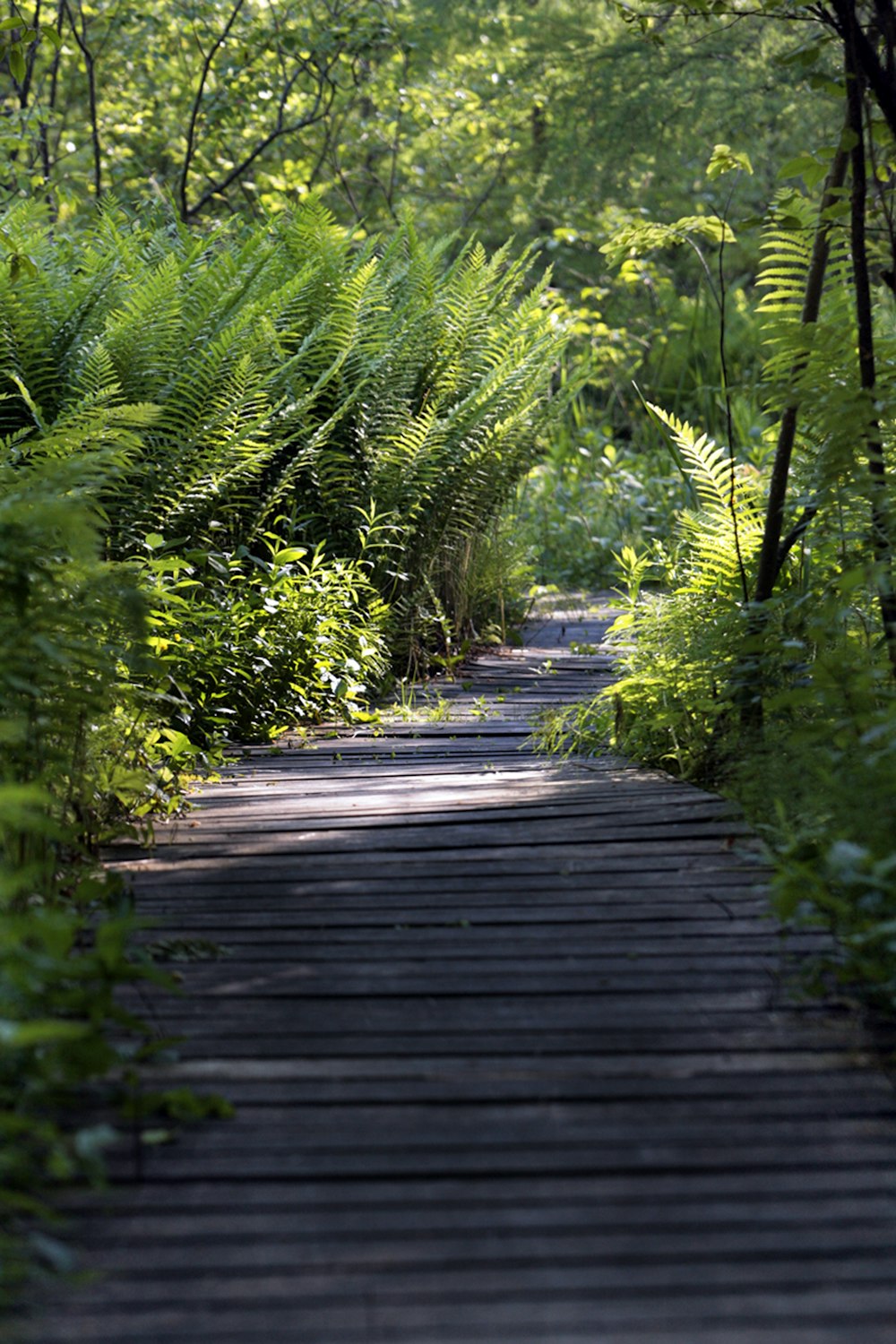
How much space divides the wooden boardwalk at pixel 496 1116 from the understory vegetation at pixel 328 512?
0.13 metres

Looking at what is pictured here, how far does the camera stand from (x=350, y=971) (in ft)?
8.09

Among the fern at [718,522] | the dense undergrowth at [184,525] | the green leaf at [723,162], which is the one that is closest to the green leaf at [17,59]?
the dense undergrowth at [184,525]

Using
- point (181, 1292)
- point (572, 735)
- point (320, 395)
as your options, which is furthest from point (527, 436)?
point (181, 1292)

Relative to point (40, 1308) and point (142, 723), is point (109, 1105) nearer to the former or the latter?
point (40, 1308)

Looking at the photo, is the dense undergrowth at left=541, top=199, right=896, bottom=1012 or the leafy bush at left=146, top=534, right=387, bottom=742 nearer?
the dense undergrowth at left=541, top=199, right=896, bottom=1012

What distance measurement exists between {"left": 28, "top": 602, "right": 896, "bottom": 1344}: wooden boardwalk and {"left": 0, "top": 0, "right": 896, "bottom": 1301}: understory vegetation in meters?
0.13

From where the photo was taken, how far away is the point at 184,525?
5016mm

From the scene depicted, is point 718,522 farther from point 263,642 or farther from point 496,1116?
point 496,1116

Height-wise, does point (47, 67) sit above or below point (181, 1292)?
above

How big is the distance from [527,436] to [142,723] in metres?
3.80

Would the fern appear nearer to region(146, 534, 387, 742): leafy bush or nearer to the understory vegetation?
the understory vegetation

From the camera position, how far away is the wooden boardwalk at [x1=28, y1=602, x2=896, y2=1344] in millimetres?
1562

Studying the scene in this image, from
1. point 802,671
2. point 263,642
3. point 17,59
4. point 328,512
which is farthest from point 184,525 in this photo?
point 802,671

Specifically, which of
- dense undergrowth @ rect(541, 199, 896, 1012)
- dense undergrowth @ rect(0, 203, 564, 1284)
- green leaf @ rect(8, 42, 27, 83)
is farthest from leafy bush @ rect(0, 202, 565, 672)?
dense undergrowth @ rect(541, 199, 896, 1012)
